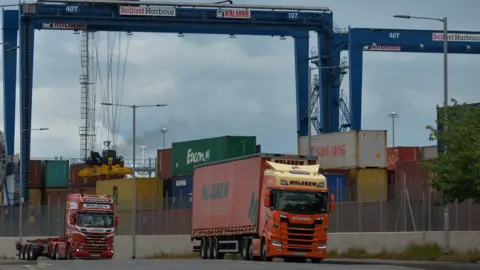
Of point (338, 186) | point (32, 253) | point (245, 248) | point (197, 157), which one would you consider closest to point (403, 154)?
point (197, 157)

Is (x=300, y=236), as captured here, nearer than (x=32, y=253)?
Yes

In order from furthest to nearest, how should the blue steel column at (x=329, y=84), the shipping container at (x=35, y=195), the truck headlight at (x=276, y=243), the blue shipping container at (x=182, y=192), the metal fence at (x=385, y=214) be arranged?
the shipping container at (x=35, y=195) → the blue steel column at (x=329, y=84) → the blue shipping container at (x=182, y=192) → the metal fence at (x=385, y=214) → the truck headlight at (x=276, y=243)

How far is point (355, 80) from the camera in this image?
68.5 metres

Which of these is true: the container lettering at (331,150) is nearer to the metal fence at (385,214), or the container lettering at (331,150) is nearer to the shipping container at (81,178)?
the metal fence at (385,214)

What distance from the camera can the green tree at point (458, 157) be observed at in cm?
4016

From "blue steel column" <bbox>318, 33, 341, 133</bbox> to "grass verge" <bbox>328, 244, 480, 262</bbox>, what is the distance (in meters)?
19.6

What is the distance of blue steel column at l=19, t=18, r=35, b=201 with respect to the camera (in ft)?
225

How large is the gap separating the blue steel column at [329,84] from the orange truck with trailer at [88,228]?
1559 centimetres

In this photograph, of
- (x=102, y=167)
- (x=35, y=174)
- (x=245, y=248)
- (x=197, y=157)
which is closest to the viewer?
(x=245, y=248)

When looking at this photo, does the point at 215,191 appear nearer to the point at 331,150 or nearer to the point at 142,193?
the point at 331,150

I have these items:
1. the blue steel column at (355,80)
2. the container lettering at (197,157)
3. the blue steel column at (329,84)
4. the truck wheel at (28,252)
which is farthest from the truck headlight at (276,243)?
the blue steel column at (329,84)

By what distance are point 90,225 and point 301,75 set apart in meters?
18.0

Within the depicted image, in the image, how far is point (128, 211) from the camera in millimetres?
71938

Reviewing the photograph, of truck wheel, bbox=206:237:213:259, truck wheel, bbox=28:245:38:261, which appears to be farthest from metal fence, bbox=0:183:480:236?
truck wheel, bbox=206:237:213:259
